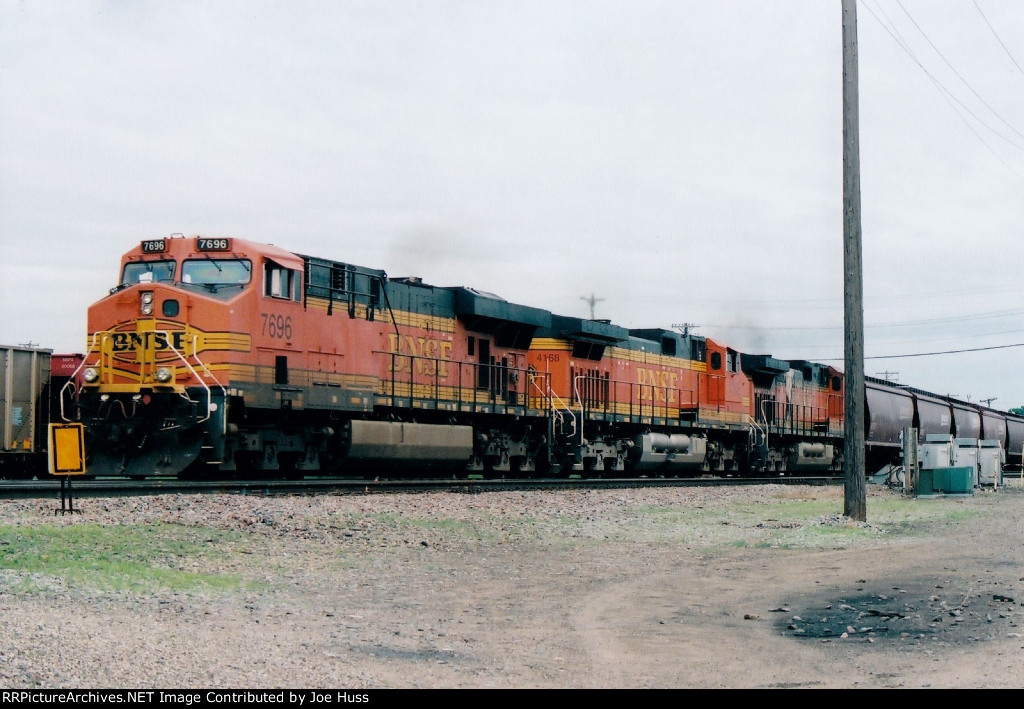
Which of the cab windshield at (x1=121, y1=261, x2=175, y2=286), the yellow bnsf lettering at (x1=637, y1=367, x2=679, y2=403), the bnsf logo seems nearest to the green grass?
the bnsf logo

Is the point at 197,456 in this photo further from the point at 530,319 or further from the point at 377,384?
the point at 530,319

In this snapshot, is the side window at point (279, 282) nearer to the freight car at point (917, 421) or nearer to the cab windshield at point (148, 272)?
the cab windshield at point (148, 272)

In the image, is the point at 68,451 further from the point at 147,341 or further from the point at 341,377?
the point at 341,377

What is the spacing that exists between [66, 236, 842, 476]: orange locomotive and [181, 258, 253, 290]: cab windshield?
0.08ft

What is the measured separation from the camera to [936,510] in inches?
742

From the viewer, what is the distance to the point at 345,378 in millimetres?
19266

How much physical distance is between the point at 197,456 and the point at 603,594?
8.55 metres

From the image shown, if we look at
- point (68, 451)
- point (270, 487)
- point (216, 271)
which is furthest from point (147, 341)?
point (68, 451)

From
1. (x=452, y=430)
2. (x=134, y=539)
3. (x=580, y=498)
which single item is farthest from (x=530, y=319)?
(x=134, y=539)

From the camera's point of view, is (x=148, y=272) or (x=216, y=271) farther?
(x=148, y=272)

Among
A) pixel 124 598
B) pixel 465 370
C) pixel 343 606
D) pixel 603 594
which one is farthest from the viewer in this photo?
pixel 465 370

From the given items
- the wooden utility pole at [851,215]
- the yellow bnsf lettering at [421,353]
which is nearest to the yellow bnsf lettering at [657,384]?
the yellow bnsf lettering at [421,353]

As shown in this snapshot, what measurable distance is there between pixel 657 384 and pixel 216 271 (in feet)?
50.9

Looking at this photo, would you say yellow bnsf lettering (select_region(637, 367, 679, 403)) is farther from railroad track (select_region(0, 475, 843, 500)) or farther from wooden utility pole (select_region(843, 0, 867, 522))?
wooden utility pole (select_region(843, 0, 867, 522))
